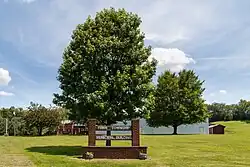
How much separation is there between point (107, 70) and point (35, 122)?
122ft

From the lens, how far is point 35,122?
5588 centimetres

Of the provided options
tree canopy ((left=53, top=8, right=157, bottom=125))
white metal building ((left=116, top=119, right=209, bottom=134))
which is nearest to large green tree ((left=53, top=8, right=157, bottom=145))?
tree canopy ((left=53, top=8, right=157, bottom=125))

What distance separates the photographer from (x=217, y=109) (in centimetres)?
12938

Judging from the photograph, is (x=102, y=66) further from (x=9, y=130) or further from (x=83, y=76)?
(x=9, y=130)

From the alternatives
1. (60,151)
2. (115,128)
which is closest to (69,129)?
(60,151)

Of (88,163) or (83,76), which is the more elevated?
(83,76)

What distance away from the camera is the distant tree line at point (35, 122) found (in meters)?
55.9

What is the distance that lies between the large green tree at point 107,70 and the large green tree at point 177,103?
3632 cm

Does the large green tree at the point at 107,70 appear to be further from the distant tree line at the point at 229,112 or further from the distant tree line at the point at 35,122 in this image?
the distant tree line at the point at 229,112

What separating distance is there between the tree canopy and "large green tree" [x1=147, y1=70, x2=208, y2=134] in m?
36.3

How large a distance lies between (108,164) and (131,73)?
7281 millimetres

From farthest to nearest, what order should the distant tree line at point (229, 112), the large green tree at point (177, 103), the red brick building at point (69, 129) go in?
the distant tree line at point (229, 112)
the red brick building at point (69, 129)
the large green tree at point (177, 103)

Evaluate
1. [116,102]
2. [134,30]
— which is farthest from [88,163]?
[134,30]

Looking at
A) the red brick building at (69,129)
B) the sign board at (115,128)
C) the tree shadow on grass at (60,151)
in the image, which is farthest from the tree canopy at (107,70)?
the red brick building at (69,129)
